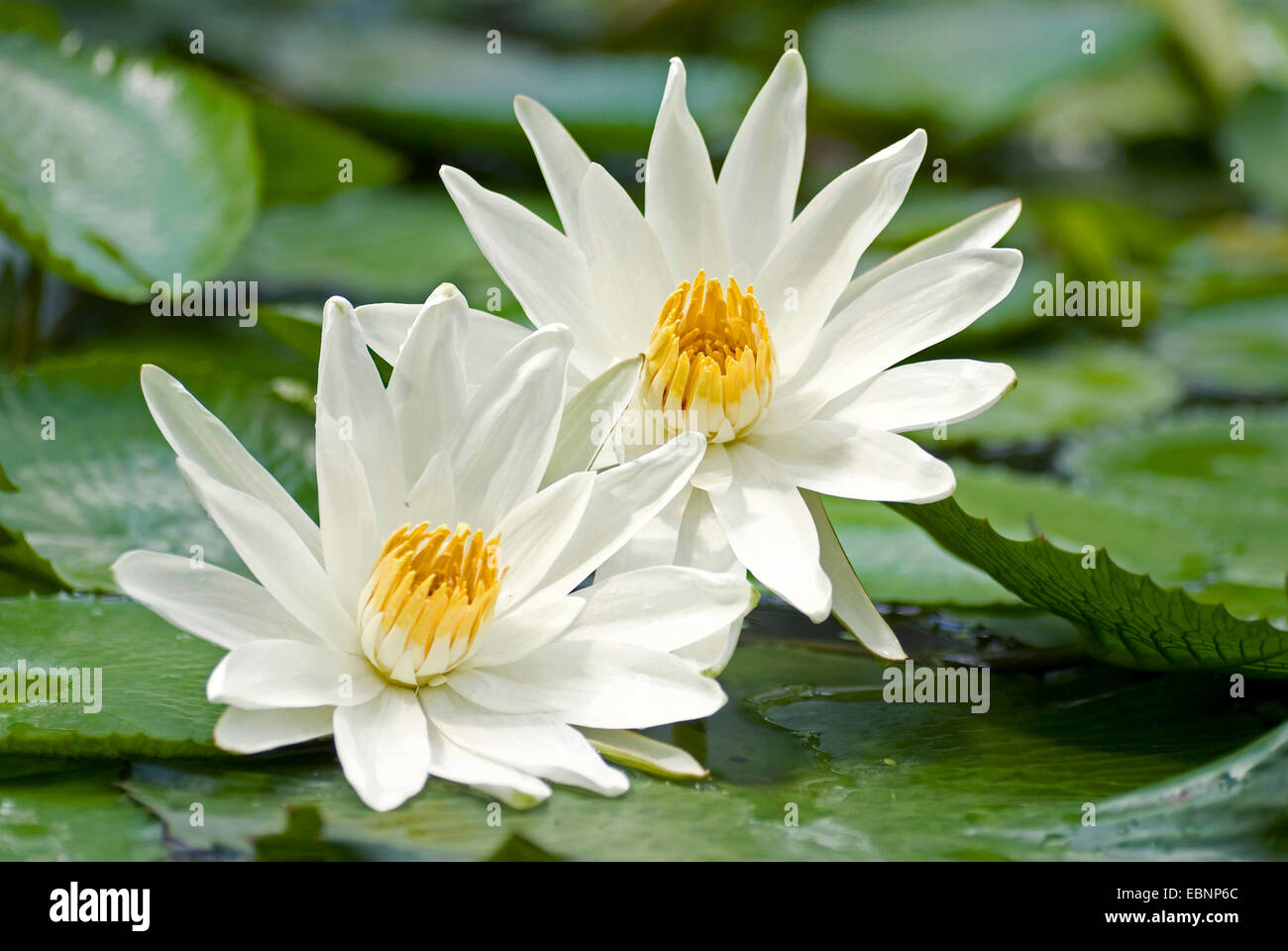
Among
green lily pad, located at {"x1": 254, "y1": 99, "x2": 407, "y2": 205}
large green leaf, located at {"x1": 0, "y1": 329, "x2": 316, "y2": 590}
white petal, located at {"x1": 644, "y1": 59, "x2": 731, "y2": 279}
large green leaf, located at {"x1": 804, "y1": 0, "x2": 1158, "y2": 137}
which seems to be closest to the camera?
white petal, located at {"x1": 644, "y1": 59, "x2": 731, "y2": 279}

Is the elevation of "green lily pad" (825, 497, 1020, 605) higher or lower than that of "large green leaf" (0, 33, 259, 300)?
lower

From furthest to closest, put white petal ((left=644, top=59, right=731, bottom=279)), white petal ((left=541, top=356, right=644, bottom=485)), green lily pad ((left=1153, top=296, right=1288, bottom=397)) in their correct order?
green lily pad ((left=1153, top=296, right=1288, bottom=397)) < white petal ((left=644, top=59, right=731, bottom=279)) < white petal ((left=541, top=356, right=644, bottom=485))

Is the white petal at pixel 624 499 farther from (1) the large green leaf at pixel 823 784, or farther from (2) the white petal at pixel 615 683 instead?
(1) the large green leaf at pixel 823 784

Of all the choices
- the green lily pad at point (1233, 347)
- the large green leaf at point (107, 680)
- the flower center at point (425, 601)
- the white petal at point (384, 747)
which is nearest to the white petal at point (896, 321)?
the flower center at point (425, 601)

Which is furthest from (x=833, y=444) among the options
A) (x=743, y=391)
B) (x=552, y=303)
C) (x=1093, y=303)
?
(x=1093, y=303)

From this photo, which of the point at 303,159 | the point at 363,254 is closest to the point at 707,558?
the point at 363,254

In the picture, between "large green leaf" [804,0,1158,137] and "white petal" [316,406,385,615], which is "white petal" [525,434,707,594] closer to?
"white petal" [316,406,385,615]

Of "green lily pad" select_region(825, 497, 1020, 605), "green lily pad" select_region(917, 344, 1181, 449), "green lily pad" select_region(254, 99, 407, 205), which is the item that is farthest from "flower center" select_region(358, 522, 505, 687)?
"green lily pad" select_region(254, 99, 407, 205)
